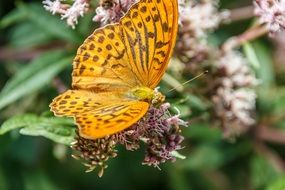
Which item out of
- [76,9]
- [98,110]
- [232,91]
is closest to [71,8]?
[76,9]

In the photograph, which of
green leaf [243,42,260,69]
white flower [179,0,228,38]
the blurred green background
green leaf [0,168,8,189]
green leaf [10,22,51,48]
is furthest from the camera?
green leaf [0,168,8,189]

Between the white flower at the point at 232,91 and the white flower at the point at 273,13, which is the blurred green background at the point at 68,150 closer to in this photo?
the white flower at the point at 232,91

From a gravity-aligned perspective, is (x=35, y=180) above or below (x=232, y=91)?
below

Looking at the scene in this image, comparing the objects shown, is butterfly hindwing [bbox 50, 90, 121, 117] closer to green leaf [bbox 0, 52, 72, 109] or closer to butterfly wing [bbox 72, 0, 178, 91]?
butterfly wing [bbox 72, 0, 178, 91]

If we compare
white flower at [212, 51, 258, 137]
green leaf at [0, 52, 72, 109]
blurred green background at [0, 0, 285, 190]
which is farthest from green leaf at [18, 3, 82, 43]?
white flower at [212, 51, 258, 137]

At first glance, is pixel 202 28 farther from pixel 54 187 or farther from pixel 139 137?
pixel 54 187

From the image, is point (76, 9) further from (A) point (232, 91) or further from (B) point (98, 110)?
(A) point (232, 91)

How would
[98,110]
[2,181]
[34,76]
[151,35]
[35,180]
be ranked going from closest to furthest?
1. [98,110]
2. [151,35]
3. [34,76]
4. [2,181]
5. [35,180]

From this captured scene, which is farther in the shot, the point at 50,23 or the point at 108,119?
the point at 50,23
